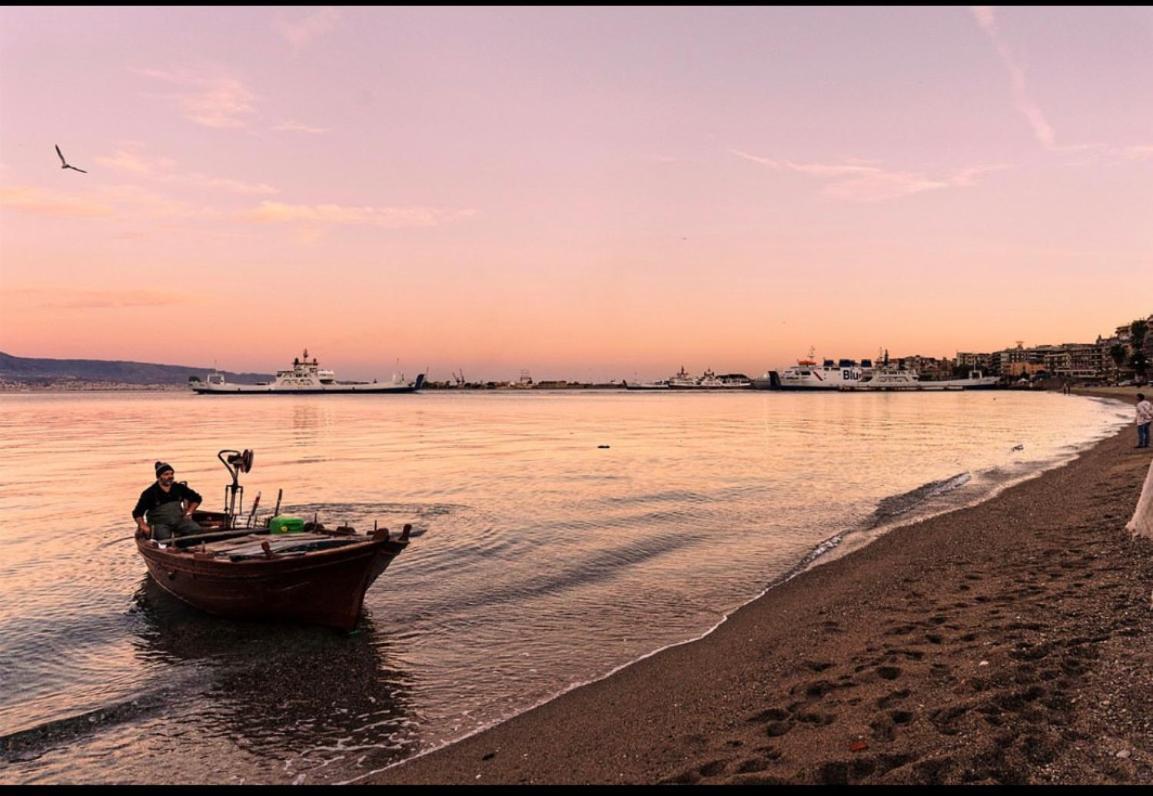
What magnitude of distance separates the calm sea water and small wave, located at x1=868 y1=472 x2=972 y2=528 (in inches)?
7.6

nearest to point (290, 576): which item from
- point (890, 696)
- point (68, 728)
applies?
point (68, 728)

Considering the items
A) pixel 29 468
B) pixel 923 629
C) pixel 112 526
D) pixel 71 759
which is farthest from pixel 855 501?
pixel 29 468

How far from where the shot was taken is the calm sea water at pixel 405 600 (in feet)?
28.8

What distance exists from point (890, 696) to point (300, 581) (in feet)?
30.5

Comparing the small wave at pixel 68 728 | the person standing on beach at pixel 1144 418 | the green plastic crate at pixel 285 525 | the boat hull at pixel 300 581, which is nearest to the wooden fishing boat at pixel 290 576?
the boat hull at pixel 300 581

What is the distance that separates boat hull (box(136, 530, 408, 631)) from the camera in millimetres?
11969

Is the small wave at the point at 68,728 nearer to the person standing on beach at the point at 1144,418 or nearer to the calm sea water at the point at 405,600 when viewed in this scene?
the calm sea water at the point at 405,600

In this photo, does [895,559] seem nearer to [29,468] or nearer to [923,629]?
[923,629]

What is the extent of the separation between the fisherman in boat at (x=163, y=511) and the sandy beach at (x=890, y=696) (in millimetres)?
9827

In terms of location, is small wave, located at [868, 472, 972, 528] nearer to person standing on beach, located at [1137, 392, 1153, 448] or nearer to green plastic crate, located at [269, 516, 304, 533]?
person standing on beach, located at [1137, 392, 1153, 448]

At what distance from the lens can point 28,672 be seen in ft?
36.1

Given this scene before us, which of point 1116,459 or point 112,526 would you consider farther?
point 1116,459

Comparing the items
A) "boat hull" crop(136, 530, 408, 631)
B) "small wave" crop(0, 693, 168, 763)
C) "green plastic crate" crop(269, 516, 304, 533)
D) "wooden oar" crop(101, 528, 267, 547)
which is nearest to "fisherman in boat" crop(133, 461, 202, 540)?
"wooden oar" crop(101, 528, 267, 547)
